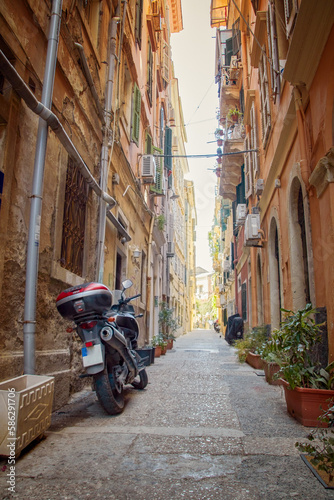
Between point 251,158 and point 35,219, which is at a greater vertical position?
point 251,158

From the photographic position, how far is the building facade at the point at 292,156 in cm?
402

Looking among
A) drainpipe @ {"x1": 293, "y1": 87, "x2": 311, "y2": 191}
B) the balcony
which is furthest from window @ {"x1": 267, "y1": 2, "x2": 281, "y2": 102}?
the balcony

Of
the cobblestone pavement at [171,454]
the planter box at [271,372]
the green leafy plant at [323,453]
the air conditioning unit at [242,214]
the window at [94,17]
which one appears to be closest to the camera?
the green leafy plant at [323,453]

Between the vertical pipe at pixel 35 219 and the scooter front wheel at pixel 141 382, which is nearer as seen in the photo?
the vertical pipe at pixel 35 219

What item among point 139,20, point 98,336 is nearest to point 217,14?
point 139,20

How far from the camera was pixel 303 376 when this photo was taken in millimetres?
3494

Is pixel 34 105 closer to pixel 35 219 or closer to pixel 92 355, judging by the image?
pixel 35 219

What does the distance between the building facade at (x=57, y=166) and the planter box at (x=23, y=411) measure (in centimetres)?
42

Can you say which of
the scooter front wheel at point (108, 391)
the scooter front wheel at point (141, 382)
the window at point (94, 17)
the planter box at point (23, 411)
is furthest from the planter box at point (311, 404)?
the window at point (94, 17)

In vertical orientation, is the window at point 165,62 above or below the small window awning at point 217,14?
below

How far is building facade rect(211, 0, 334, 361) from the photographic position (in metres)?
4.02

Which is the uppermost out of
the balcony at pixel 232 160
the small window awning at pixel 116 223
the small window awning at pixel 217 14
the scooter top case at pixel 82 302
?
the small window awning at pixel 217 14

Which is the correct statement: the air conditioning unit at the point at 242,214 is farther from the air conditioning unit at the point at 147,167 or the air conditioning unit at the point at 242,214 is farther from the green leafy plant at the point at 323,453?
the green leafy plant at the point at 323,453

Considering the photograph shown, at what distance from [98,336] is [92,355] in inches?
6.9
